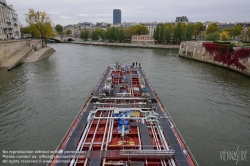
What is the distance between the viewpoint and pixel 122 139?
1065cm

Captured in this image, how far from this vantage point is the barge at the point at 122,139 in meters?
8.66

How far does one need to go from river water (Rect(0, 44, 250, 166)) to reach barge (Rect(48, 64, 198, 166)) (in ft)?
10.8

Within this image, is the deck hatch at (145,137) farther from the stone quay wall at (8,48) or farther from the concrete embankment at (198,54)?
the stone quay wall at (8,48)

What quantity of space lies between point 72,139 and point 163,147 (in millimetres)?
4985

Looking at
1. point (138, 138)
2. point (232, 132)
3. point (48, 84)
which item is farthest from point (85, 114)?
point (48, 84)

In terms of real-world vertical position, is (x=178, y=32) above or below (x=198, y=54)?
above

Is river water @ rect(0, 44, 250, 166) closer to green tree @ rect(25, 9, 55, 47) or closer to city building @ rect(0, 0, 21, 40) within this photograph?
green tree @ rect(25, 9, 55, 47)

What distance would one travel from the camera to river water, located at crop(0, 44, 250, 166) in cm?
1366

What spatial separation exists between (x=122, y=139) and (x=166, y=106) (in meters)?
10.8

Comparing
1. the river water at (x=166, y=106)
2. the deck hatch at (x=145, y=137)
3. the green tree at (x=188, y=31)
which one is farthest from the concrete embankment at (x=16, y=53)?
the green tree at (x=188, y=31)

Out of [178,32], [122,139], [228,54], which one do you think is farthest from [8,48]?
[178,32]

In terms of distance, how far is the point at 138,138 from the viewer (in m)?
10.8

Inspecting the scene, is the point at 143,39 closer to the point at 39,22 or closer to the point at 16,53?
the point at 39,22

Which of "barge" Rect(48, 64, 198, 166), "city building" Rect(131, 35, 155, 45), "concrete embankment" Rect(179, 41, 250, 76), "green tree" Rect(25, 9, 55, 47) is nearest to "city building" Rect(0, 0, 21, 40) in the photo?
"green tree" Rect(25, 9, 55, 47)
